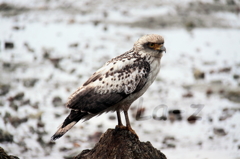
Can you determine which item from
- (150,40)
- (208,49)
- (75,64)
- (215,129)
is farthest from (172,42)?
(150,40)

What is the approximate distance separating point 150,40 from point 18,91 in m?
5.79

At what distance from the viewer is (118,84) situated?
280 inches

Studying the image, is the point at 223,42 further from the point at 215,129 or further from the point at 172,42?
the point at 215,129

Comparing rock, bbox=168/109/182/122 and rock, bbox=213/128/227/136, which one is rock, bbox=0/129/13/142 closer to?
rock, bbox=168/109/182/122

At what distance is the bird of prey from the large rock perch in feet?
0.60

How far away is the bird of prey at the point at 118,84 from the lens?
6977mm

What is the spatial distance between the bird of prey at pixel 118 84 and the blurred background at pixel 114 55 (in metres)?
2.65

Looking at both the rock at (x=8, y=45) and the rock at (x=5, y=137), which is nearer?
the rock at (x=5, y=137)

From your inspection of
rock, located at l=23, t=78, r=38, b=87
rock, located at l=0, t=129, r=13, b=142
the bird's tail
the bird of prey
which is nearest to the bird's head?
the bird of prey

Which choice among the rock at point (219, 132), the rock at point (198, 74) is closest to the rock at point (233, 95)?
the rock at point (198, 74)

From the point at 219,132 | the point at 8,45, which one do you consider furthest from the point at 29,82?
the point at 219,132

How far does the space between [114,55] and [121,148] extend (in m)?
7.57

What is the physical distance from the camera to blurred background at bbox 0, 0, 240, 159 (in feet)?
33.4

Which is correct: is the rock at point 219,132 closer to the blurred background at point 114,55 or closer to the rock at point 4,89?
the blurred background at point 114,55
